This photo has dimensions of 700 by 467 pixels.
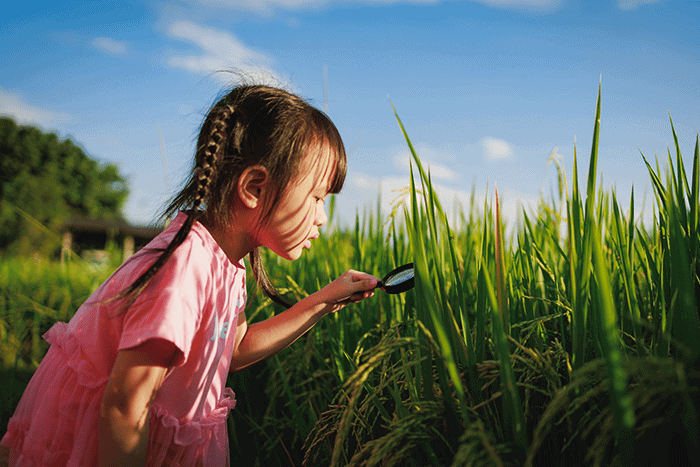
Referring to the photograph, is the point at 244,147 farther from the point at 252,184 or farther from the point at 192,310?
the point at 192,310

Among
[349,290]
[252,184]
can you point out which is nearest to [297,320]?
[349,290]

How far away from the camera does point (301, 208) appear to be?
A: 1321 millimetres

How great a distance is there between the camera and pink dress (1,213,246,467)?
1.05 m

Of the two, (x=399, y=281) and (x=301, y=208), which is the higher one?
(x=301, y=208)

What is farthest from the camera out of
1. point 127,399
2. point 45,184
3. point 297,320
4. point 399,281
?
point 45,184

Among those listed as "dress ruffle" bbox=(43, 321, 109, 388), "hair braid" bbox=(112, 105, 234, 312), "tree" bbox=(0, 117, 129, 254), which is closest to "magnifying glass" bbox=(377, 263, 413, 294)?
"hair braid" bbox=(112, 105, 234, 312)

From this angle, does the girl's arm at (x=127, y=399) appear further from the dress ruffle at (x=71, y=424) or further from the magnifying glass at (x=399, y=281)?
the magnifying glass at (x=399, y=281)

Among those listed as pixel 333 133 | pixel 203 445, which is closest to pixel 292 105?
pixel 333 133

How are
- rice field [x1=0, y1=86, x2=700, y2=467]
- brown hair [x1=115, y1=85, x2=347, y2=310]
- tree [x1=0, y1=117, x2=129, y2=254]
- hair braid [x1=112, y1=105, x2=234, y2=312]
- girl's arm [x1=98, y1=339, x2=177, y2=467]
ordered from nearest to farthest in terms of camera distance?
rice field [x1=0, y1=86, x2=700, y2=467] < girl's arm [x1=98, y1=339, x2=177, y2=467] < hair braid [x1=112, y1=105, x2=234, y2=312] < brown hair [x1=115, y1=85, x2=347, y2=310] < tree [x1=0, y1=117, x2=129, y2=254]

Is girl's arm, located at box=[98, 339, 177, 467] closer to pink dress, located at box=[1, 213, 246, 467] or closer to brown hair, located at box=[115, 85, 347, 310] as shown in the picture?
pink dress, located at box=[1, 213, 246, 467]

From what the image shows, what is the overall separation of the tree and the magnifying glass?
1290 inches

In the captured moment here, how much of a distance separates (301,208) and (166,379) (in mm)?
593

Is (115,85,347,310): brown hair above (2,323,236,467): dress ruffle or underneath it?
above

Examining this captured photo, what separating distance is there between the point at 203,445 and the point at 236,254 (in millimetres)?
560
